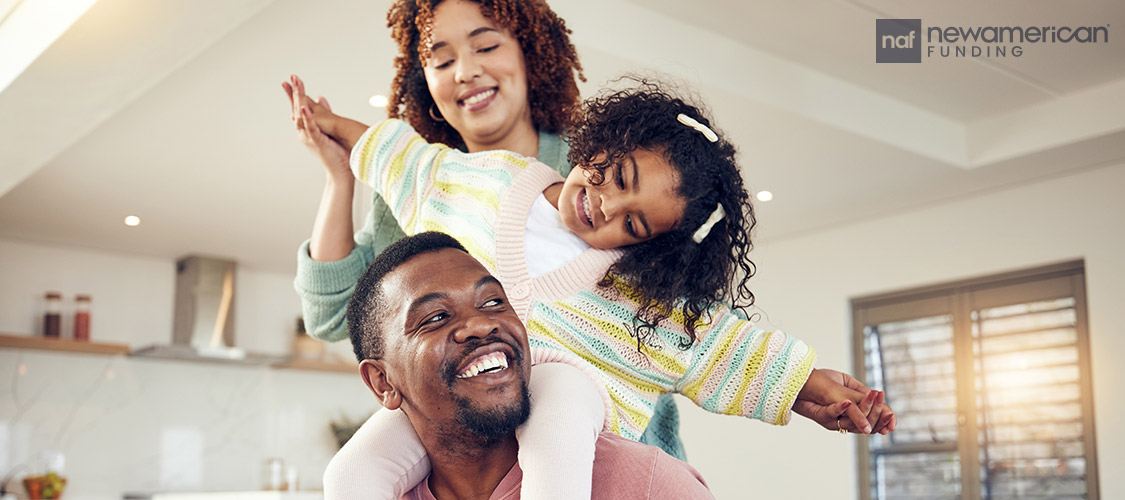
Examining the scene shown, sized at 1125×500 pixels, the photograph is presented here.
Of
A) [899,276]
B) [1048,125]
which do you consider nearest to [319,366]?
[899,276]

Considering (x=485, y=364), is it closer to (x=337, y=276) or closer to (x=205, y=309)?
(x=337, y=276)

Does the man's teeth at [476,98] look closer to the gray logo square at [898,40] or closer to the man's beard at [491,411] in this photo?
the man's beard at [491,411]

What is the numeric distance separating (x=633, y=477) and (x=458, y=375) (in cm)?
21

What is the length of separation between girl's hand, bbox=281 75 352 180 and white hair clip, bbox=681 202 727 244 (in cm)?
52

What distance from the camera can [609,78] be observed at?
3.65m

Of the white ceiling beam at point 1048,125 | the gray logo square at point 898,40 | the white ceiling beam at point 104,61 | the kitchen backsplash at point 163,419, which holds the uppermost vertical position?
the gray logo square at point 898,40

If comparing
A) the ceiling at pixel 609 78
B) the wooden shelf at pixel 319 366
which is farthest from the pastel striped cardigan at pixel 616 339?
the wooden shelf at pixel 319 366

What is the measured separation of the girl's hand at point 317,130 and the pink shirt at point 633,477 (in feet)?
1.87

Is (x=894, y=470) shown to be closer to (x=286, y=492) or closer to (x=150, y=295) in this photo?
(x=286, y=492)

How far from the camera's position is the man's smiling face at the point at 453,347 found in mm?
1030

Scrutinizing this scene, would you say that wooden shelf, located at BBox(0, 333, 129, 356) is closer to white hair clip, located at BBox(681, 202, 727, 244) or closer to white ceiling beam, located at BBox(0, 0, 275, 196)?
white ceiling beam, located at BBox(0, 0, 275, 196)

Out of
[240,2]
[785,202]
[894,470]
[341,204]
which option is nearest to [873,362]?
[894,470]

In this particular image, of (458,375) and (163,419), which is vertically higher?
(458,375)

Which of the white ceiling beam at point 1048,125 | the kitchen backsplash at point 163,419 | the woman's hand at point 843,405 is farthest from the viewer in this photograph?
the kitchen backsplash at point 163,419
